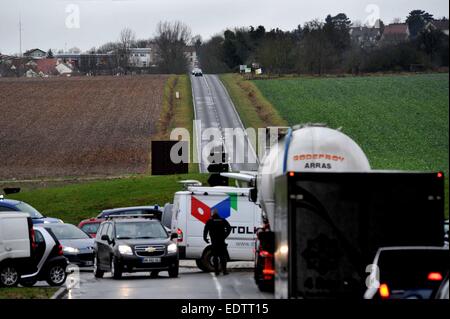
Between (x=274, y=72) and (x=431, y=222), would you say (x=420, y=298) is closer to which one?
(x=431, y=222)

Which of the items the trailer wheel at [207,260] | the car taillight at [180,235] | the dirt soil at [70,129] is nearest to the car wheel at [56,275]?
the car taillight at [180,235]

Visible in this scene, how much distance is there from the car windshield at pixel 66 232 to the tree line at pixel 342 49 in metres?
9.08

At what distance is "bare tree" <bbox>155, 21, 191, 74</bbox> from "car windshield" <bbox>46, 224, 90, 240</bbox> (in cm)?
663

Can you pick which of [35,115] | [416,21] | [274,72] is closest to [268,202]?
[416,21]

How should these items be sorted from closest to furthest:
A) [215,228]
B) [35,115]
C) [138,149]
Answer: [215,228] < [35,115] < [138,149]

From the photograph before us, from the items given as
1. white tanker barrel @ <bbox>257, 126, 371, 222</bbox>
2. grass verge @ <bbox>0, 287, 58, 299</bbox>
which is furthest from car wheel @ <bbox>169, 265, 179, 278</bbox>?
white tanker barrel @ <bbox>257, 126, 371, 222</bbox>

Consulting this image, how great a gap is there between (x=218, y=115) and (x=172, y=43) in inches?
1394

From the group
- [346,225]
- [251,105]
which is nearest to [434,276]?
[346,225]

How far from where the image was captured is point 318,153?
64.0 ft

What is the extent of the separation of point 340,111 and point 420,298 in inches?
1489

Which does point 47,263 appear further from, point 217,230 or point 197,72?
point 197,72

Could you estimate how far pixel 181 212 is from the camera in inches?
1161

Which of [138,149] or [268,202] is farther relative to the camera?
[138,149]

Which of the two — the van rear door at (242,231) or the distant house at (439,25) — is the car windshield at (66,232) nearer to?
the van rear door at (242,231)
